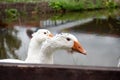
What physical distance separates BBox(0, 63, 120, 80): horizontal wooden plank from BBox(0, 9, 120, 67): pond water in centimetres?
376

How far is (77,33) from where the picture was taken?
374 inches

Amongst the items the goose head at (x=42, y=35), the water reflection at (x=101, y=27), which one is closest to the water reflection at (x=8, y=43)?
the water reflection at (x=101, y=27)

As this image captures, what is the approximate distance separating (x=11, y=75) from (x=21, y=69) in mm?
76

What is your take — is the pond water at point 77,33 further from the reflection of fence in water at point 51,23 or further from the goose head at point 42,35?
the goose head at point 42,35

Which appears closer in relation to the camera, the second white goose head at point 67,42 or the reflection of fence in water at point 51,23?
the second white goose head at point 67,42

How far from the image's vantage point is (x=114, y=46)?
7910mm

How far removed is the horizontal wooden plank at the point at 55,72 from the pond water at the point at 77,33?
148 inches

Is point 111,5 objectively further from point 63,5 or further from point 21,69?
point 21,69

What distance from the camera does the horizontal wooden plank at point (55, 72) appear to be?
183 cm

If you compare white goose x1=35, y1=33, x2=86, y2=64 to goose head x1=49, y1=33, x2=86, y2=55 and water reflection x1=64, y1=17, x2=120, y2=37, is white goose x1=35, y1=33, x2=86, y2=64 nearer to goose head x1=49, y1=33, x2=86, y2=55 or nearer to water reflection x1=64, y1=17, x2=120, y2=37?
goose head x1=49, y1=33, x2=86, y2=55

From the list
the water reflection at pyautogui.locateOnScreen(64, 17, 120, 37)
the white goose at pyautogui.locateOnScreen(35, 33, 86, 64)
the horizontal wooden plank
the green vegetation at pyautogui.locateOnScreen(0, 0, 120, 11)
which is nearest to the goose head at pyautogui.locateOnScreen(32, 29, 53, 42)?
the white goose at pyautogui.locateOnScreen(35, 33, 86, 64)

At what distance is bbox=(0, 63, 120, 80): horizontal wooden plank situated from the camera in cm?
183

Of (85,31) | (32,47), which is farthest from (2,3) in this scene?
(32,47)

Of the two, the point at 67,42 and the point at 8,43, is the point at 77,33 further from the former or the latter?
the point at 67,42
